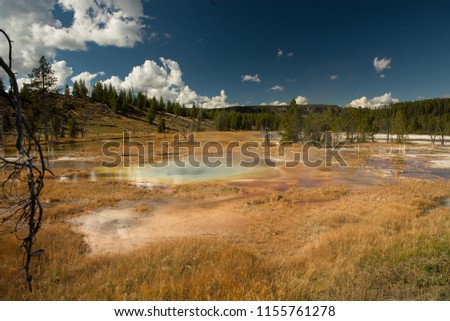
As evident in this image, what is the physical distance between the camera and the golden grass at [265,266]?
214 inches

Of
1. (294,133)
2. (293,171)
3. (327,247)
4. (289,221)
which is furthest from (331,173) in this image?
(294,133)

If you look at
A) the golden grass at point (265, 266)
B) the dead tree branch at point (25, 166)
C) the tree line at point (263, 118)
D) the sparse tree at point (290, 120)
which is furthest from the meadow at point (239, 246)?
the sparse tree at point (290, 120)

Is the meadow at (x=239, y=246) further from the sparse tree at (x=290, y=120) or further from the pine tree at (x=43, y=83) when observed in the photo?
the sparse tree at (x=290, y=120)

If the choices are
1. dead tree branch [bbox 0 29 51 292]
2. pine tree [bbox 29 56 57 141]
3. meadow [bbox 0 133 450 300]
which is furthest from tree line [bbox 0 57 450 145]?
dead tree branch [bbox 0 29 51 292]

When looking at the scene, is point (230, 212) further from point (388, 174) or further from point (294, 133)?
point (294, 133)

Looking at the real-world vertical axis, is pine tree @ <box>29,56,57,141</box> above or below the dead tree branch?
above

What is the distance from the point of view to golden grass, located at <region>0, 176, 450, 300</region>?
214 inches

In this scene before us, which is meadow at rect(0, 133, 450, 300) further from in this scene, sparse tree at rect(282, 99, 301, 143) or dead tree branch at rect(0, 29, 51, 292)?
sparse tree at rect(282, 99, 301, 143)

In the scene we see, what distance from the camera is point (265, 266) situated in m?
7.66

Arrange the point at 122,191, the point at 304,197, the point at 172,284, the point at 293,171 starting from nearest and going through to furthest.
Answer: the point at 172,284 < the point at 304,197 < the point at 122,191 < the point at 293,171

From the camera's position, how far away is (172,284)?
5.52m

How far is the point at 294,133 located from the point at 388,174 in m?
46.0

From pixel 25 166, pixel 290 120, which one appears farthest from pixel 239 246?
pixel 290 120
